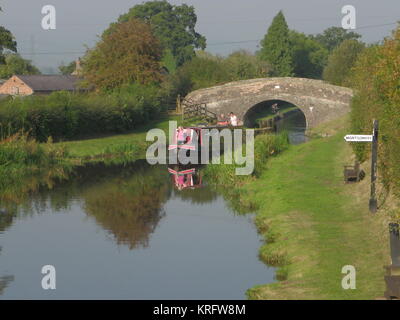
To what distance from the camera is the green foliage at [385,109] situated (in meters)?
19.0

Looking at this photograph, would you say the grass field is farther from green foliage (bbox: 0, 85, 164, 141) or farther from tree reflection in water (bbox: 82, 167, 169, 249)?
tree reflection in water (bbox: 82, 167, 169, 249)

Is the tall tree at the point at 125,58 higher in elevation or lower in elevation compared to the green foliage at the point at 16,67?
lower

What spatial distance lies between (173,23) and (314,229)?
92469 millimetres

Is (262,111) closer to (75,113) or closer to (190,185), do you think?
(75,113)

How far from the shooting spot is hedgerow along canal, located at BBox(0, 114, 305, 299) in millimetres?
17609

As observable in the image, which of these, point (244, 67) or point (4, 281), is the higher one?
point (244, 67)

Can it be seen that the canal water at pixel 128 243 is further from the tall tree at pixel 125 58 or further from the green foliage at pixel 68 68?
the green foliage at pixel 68 68

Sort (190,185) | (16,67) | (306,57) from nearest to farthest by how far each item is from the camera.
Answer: (190,185) < (16,67) < (306,57)

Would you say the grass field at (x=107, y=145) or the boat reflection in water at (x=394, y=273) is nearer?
the boat reflection in water at (x=394, y=273)

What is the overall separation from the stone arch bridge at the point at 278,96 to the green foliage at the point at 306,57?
1531 inches

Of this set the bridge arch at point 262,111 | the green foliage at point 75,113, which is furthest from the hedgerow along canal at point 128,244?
the bridge arch at point 262,111

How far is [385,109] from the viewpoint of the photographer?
21.2 metres

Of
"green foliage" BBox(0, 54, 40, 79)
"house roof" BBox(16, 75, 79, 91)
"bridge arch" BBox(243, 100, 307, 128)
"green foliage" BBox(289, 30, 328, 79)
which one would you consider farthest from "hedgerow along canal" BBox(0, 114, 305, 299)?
"green foliage" BBox(289, 30, 328, 79)

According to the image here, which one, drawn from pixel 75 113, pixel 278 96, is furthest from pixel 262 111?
pixel 75 113
